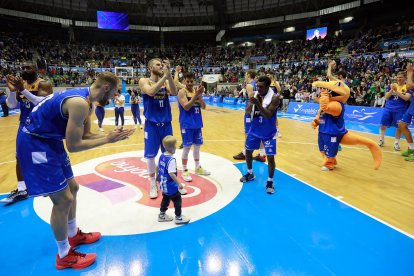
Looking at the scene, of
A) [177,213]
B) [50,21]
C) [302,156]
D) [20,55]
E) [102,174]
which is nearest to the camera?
[177,213]

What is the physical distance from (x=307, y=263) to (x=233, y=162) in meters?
3.66

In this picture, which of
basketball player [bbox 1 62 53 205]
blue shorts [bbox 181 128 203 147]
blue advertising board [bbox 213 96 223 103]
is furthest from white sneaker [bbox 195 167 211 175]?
blue advertising board [bbox 213 96 223 103]

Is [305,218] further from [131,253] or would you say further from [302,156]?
[302,156]

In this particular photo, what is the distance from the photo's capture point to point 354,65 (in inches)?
804

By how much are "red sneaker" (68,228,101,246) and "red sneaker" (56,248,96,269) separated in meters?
0.29

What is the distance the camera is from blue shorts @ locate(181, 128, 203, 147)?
16.4ft

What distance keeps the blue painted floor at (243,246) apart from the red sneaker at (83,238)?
0.20 feet

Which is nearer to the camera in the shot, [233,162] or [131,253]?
[131,253]

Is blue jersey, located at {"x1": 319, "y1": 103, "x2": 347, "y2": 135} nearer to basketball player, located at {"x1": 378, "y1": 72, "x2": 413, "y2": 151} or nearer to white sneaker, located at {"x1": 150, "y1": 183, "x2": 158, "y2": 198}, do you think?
basketball player, located at {"x1": 378, "y1": 72, "x2": 413, "y2": 151}

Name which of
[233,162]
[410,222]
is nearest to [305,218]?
[410,222]

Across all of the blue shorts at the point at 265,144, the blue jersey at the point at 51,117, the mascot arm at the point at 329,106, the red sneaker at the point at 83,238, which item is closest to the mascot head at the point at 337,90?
the mascot arm at the point at 329,106

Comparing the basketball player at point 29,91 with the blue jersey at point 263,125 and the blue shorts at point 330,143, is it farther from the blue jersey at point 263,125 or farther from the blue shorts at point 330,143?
the blue shorts at point 330,143

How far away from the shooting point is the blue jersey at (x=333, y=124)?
543 cm

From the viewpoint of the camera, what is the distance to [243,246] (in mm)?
3039
